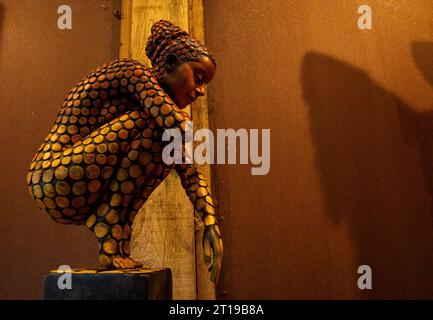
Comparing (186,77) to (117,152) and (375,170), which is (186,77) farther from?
(375,170)

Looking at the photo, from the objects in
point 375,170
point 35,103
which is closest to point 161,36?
point 35,103

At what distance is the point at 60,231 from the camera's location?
1.49 metres

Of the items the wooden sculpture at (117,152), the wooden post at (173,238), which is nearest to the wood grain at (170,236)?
the wooden post at (173,238)

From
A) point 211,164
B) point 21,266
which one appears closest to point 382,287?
point 211,164

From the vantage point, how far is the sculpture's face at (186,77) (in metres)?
0.96

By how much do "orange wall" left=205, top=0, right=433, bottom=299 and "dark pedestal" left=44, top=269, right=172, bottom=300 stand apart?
0.73 metres

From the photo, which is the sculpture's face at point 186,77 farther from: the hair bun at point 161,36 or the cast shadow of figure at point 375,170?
the cast shadow of figure at point 375,170

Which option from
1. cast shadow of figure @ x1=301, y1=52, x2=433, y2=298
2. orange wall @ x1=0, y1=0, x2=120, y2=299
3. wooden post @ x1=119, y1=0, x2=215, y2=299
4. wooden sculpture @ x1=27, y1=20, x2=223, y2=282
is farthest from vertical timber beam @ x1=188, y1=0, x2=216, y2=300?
wooden sculpture @ x1=27, y1=20, x2=223, y2=282

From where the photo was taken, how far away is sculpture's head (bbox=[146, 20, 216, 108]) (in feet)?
3.14

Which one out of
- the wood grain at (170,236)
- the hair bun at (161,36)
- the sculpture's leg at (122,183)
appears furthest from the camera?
the wood grain at (170,236)

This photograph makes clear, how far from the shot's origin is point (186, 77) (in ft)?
3.14

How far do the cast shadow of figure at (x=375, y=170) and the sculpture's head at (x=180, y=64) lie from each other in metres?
0.74

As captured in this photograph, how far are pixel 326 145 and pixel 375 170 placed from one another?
21cm
